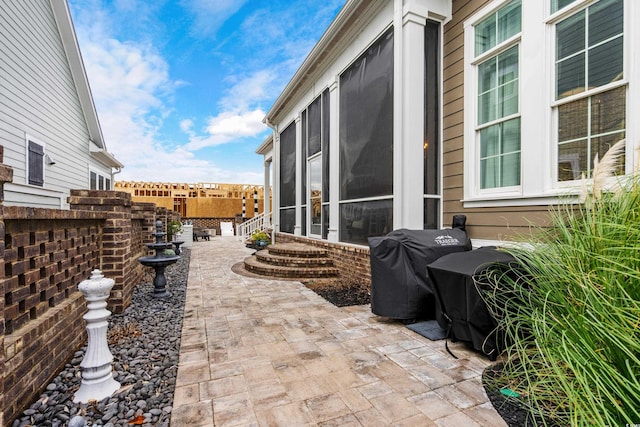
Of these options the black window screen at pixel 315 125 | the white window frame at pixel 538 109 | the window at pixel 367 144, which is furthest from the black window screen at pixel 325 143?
the white window frame at pixel 538 109

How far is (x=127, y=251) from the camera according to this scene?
374 centimetres

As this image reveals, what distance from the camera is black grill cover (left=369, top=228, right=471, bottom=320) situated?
309cm

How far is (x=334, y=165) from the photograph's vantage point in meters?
5.92

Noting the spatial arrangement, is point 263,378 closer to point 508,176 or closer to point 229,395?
point 229,395

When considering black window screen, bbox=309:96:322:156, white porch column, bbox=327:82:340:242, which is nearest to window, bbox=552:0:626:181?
white porch column, bbox=327:82:340:242

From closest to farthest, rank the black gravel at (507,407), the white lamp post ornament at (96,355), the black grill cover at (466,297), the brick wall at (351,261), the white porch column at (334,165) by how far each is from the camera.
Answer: the black gravel at (507,407)
the white lamp post ornament at (96,355)
the black grill cover at (466,297)
the brick wall at (351,261)
the white porch column at (334,165)

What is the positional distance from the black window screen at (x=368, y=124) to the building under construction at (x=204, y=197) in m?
12.7

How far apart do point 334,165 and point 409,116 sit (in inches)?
82.8

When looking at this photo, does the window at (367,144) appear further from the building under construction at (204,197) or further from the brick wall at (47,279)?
the building under construction at (204,197)

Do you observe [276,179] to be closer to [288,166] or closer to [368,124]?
[288,166]

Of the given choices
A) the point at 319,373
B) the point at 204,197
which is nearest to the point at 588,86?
the point at 319,373

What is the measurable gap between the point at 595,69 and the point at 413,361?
298 centimetres

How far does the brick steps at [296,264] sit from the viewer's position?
5.63 meters

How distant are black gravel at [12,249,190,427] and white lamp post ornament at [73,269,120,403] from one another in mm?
59
